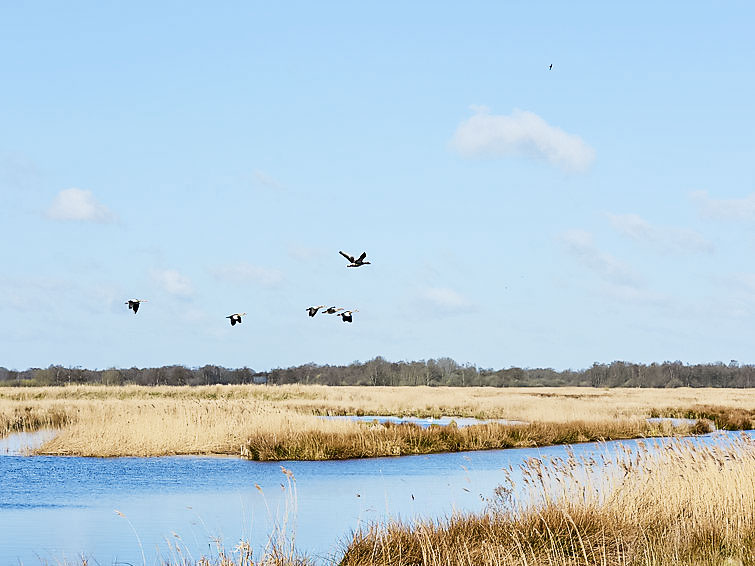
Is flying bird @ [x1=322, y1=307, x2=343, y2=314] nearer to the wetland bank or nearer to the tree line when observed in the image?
the wetland bank

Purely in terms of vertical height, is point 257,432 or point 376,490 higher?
point 257,432

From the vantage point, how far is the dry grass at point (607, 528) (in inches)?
416

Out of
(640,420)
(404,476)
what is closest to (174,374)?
(640,420)

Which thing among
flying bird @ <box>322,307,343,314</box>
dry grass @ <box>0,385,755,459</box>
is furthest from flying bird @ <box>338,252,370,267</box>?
dry grass @ <box>0,385,755,459</box>

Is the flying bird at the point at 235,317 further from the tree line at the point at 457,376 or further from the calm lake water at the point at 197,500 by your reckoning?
the tree line at the point at 457,376

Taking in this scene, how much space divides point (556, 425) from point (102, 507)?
814 inches

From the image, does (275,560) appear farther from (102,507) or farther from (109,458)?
(109,458)

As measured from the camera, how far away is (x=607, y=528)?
1142 cm

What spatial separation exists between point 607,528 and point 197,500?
11.0m

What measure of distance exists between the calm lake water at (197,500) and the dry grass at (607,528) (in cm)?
65

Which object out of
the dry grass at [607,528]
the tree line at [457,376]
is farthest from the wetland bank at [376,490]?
the tree line at [457,376]

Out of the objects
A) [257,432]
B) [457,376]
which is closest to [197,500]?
[257,432]

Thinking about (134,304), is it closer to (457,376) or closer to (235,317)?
(235,317)

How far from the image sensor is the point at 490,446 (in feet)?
103
